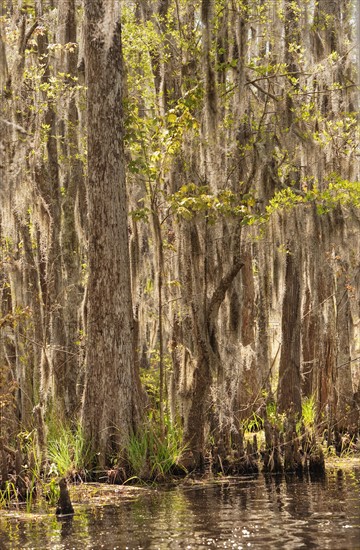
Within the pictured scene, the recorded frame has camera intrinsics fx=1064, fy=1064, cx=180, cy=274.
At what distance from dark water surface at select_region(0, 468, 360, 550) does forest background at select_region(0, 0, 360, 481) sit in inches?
41.1

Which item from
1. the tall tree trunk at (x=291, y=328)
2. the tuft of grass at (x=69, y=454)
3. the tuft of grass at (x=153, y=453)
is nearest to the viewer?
the tuft of grass at (x=69, y=454)

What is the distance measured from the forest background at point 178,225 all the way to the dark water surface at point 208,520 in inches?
41.1

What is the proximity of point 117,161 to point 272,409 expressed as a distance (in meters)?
6.37

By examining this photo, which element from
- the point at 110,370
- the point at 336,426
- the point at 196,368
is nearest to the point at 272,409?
the point at 336,426

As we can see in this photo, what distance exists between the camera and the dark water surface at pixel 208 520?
941 cm

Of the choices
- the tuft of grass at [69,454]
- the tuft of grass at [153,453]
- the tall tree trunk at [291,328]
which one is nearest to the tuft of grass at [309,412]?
the tall tree trunk at [291,328]

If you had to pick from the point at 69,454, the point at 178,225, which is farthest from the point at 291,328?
the point at 69,454

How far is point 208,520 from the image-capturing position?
10789mm

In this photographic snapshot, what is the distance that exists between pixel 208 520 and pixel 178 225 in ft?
17.6

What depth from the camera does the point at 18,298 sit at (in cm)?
1417

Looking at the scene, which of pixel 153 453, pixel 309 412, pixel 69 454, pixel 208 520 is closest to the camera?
pixel 208 520

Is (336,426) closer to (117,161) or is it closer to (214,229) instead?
(214,229)

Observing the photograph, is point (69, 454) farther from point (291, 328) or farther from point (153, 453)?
point (291, 328)

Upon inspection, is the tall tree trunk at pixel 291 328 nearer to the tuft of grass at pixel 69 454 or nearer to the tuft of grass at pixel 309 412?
the tuft of grass at pixel 309 412
